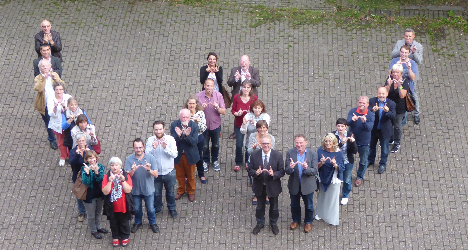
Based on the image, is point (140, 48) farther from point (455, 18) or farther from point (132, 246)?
point (455, 18)

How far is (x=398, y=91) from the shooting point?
12328 mm

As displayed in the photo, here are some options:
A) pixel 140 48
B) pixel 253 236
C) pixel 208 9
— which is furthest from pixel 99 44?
pixel 253 236

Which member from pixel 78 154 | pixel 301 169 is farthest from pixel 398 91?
pixel 78 154

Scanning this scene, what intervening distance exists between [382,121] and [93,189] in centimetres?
527

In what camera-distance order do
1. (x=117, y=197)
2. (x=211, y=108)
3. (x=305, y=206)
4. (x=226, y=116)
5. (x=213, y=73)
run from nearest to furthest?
(x=117, y=197) → (x=305, y=206) → (x=211, y=108) → (x=213, y=73) → (x=226, y=116)

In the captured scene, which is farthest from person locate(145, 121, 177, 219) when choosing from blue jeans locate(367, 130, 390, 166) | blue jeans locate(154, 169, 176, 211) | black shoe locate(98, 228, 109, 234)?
blue jeans locate(367, 130, 390, 166)

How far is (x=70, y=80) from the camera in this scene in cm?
1508

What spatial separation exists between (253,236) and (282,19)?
7.42 metres

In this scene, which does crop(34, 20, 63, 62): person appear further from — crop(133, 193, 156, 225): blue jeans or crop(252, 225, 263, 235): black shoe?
crop(252, 225, 263, 235): black shoe

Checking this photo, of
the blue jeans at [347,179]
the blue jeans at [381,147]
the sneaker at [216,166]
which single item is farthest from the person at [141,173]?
the blue jeans at [381,147]

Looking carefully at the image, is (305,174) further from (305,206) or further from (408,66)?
(408,66)

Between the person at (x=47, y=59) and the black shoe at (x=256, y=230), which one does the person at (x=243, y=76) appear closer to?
the black shoe at (x=256, y=230)

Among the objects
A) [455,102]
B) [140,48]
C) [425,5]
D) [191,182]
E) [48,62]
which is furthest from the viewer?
[425,5]

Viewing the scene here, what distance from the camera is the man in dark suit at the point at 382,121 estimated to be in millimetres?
11766
